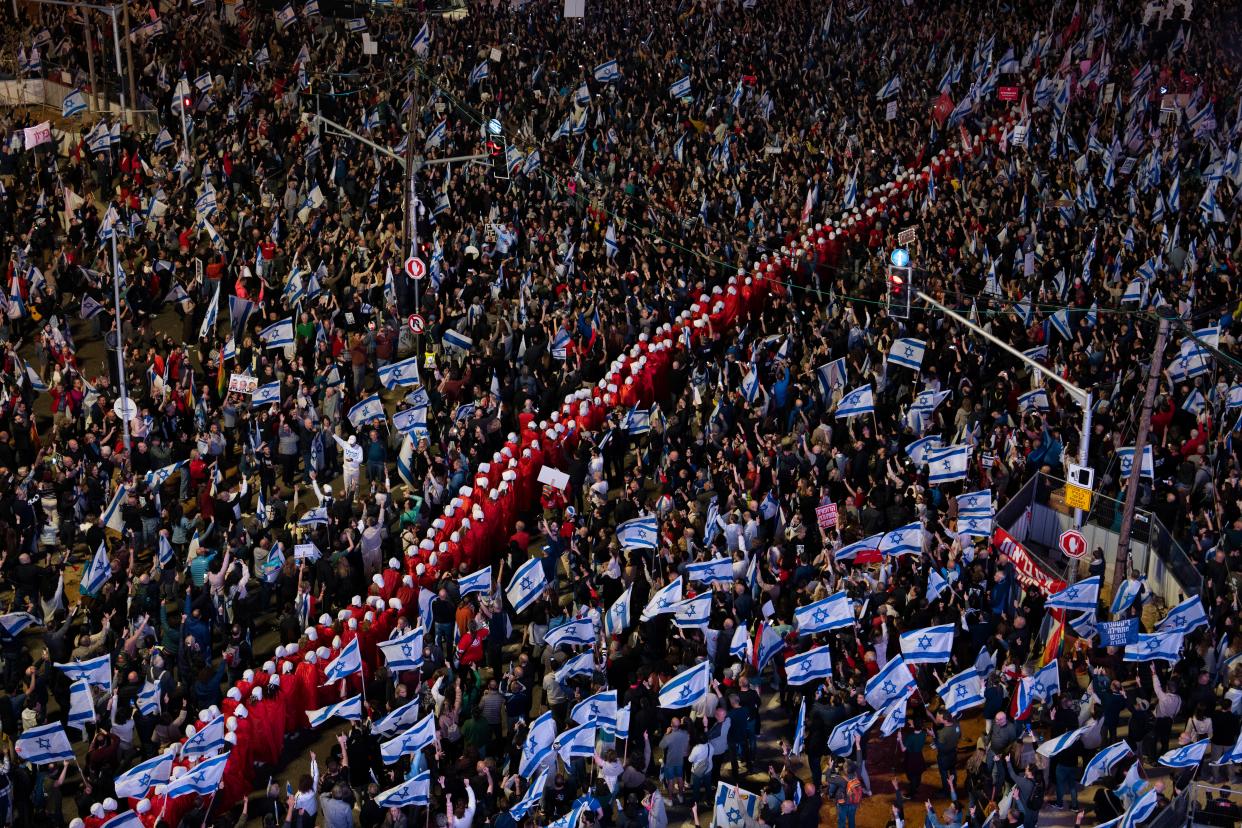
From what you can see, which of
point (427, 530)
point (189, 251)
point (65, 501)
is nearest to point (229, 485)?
point (65, 501)

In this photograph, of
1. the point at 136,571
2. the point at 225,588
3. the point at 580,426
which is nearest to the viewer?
the point at 225,588

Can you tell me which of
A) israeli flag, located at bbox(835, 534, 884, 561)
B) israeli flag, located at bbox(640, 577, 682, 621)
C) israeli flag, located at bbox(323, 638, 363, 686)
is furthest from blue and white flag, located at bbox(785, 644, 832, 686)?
israeli flag, located at bbox(323, 638, 363, 686)

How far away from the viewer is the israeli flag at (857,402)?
3006 cm

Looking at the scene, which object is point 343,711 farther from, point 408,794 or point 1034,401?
point 1034,401

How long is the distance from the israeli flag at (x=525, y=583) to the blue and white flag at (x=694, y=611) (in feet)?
7.12

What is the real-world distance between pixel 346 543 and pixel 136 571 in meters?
3.75

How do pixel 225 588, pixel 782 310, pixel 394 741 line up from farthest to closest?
pixel 782 310
pixel 225 588
pixel 394 741

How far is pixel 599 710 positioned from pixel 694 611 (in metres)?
2.67

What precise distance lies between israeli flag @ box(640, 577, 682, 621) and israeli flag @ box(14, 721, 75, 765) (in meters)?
7.52

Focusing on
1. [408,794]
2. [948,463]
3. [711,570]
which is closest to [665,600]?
[711,570]

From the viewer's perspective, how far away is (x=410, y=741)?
71.8ft

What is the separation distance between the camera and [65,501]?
2939 cm

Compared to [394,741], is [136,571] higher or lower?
lower

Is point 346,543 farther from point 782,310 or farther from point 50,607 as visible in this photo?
point 782,310
